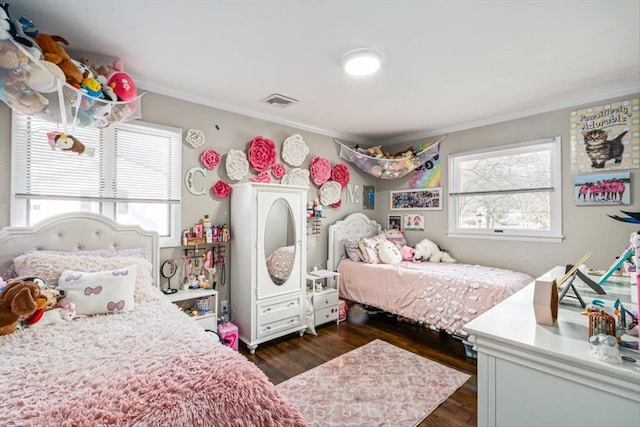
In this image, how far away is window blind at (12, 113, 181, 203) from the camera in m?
2.11

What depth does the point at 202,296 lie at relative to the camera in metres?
2.59

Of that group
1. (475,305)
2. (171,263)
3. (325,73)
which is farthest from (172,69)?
(475,305)

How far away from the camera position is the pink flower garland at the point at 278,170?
343 cm

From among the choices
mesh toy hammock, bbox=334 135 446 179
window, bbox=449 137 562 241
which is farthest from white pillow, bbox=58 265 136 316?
window, bbox=449 137 562 241

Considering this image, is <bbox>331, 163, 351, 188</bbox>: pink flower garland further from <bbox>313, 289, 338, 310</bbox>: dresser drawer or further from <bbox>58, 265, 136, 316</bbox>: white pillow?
<bbox>58, 265, 136, 316</bbox>: white pillow

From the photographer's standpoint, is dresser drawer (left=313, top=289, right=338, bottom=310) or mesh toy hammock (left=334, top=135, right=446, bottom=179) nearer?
dresser drawer (left=313, top=289, right=338, bottom=310)

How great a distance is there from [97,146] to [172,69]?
889mm

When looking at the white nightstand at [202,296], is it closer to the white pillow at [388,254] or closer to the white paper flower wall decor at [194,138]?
the white paper flower wall decor at [194,138]

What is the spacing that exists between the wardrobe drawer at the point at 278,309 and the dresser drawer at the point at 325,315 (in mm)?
282

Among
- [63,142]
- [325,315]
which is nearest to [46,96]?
[63,142]

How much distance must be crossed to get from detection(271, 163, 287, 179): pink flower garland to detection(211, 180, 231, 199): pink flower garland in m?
0.60

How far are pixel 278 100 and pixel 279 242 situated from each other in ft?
4.77

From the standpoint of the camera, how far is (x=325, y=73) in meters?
2.39

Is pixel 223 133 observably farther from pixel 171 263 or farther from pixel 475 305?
pixel 475 305
